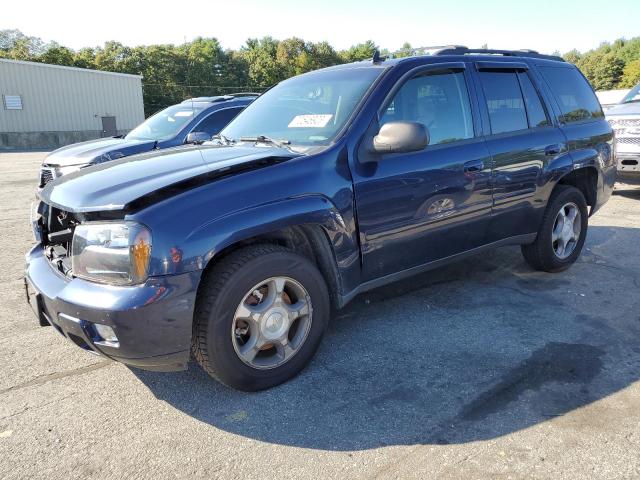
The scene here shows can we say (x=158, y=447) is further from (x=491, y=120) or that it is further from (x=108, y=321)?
(x=491, y=120)

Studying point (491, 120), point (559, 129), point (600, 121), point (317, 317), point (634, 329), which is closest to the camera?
point (317, 317)

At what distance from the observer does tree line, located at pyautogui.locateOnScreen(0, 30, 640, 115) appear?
43625 millimetres

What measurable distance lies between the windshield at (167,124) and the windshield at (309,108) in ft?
12.2

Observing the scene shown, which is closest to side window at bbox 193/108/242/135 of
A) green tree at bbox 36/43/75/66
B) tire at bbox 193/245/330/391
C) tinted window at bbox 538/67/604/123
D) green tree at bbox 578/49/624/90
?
tinted window at bbox 538/67/604/123

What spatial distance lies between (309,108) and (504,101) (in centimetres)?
169

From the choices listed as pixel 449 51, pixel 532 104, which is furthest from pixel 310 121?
→ pixel 532 104

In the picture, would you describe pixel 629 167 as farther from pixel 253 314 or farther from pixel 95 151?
pixel 95 151

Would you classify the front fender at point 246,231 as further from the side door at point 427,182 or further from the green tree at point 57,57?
the green tree at point 57,57

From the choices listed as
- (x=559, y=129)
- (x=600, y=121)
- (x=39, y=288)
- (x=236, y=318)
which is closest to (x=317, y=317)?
(x=236, y=318)

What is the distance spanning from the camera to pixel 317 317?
3.04 metres

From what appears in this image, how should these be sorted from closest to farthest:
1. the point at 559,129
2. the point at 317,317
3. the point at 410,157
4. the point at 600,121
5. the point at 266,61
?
the point at 317,317 < the point at 410,157 < the point at 559,129 < the point at 600,121 < the point at 266,61

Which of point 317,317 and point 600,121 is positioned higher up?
point 600,121

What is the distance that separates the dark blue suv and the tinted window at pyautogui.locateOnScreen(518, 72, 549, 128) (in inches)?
0.8

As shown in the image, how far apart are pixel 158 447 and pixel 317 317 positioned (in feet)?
3.62
